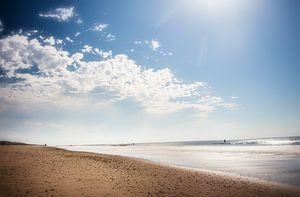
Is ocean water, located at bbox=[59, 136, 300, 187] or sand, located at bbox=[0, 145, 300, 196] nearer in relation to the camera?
sand, located at bbox=[0, 145, 300, 196]

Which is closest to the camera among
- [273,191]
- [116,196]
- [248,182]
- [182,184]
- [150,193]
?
[116,196]

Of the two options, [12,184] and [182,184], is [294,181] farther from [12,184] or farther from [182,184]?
[12,184]

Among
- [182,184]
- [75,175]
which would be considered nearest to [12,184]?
[75,175]

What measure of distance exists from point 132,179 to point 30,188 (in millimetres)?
6534

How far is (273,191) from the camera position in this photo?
1481 cm

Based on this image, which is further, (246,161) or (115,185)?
(246,161)

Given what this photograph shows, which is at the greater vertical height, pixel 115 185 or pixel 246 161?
pixel 115 185

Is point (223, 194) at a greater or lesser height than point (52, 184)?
lesser

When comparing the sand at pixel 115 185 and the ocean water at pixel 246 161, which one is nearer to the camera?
the sand at pixel 115 185

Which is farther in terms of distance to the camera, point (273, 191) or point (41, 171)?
point (41, 171)

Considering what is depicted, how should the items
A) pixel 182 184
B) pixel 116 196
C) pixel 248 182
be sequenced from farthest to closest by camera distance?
pixel 248 182, pixel 182 184, pixel 116 196

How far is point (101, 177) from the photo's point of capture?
16156 mm

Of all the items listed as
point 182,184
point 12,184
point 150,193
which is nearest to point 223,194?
point 182,184

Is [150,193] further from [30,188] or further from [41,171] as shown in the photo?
[41,171]
